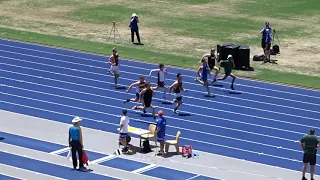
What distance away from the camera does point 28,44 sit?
3700 cm

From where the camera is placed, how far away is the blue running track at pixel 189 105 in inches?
939

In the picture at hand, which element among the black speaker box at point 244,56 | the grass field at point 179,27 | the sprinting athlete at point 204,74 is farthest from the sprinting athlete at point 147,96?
the black speaker box at point 244,56

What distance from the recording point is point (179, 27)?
134 ft

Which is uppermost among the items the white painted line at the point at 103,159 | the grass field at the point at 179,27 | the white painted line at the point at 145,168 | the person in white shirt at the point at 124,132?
the grass field at the point at 179,27

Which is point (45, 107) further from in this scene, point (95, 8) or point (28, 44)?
point (95, 8)

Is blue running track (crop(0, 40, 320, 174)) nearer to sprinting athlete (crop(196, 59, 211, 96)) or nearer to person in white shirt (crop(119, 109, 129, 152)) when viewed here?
sprinting athlete (crop(196, 59, 211, 96))

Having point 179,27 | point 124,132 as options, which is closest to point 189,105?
point 124,132

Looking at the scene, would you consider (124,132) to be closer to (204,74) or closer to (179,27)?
(204,74)

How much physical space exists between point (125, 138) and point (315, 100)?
28.4 feet

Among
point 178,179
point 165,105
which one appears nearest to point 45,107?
point 165,105

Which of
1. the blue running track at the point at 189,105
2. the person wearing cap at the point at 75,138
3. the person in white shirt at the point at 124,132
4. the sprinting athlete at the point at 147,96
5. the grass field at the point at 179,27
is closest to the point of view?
the person wearing cap at the point at 75,138

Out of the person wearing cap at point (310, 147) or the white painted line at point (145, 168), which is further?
the white painted line at point (145, 168)

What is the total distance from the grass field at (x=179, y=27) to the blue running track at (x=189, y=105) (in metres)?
2.31

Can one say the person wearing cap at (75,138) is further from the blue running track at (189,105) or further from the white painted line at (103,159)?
the blue running track at (189,105)
